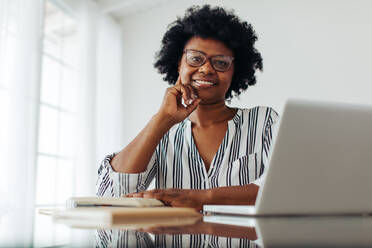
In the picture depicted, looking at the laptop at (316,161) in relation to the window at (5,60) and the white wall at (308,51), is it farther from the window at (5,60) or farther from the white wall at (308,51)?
the white wall at (308,51)

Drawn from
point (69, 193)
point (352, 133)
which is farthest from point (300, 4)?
point (352, 133)

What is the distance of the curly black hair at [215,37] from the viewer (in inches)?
62.9

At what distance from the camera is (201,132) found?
153 cm

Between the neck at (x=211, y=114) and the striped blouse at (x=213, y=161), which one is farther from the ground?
the neck at (x=211, y=114)

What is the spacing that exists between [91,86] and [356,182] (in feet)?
9.81

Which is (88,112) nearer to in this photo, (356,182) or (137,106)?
(137,106)

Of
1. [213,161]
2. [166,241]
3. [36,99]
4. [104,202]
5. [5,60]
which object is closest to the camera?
[166,241]

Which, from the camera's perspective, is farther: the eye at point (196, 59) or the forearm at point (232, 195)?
the eye at point (196, 59)

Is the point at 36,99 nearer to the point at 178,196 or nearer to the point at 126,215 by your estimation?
the point at 178,196

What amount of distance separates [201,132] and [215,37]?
1.30 feet

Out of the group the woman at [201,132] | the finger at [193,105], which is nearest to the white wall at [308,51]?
the woman at [201,132]

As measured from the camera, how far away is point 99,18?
3770mm

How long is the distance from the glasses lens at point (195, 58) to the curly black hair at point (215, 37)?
98 mm

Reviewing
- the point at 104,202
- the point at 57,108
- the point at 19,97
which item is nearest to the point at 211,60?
the point at 104,202
